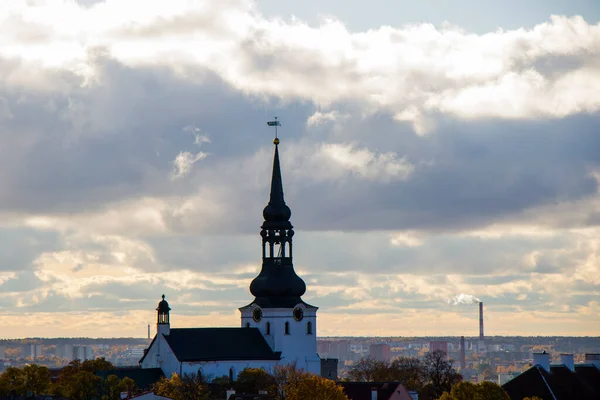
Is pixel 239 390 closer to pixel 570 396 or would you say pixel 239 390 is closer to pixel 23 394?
pixel 23 394

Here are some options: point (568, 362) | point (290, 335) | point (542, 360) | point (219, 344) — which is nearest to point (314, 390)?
point (542, 360)

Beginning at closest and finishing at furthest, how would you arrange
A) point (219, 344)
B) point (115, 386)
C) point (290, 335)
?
point (115, 386) < point (219, 344) < point (290, 335)

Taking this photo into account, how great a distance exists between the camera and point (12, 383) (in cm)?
16850

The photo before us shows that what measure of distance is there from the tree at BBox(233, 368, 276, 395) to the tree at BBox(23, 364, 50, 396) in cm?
2103

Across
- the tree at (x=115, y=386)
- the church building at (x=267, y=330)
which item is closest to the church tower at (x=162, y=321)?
the church building at (x=267, y=330)

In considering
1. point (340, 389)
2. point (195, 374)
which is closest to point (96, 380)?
point (195, 374)

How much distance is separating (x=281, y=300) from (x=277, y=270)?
4204mm

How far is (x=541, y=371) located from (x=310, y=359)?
6052cm

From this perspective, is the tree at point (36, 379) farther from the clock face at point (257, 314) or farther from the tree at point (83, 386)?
the clock face at point (257, 314)

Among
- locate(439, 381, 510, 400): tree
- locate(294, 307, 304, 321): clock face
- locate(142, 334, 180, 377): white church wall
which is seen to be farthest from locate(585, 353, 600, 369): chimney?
locate(142, 334, 180, 377): white church wall

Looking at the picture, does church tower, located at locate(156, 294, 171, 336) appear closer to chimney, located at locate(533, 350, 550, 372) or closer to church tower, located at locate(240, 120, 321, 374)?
church tower, located at locate(240, 120, 321, 374)

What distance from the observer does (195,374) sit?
602ft

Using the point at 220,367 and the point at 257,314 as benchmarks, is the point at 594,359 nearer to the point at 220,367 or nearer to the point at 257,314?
the point at 220,367

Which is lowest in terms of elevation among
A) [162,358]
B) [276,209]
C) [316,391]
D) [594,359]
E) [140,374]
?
[316,391]
